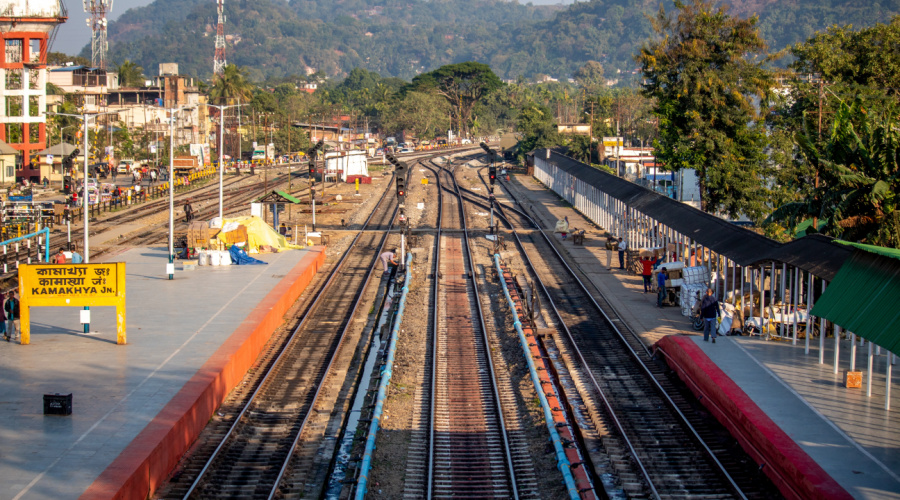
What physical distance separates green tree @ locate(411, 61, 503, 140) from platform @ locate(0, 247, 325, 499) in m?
120

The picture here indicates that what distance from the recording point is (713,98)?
120ft

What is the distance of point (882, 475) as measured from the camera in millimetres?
12477

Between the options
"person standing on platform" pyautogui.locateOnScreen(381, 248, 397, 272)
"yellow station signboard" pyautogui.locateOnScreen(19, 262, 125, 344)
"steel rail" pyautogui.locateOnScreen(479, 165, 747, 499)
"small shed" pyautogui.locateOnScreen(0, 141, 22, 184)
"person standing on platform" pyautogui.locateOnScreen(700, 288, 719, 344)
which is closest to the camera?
"steel rail" pyautogui.locateOnScreen(479, 165, 747, 499)

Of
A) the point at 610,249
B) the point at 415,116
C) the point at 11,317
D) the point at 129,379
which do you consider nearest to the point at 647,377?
the point at 129,379

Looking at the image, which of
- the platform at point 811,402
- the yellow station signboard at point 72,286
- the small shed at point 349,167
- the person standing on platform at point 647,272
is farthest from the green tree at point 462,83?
the yellow station signboard at point 72,286

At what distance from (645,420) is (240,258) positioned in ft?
62.8

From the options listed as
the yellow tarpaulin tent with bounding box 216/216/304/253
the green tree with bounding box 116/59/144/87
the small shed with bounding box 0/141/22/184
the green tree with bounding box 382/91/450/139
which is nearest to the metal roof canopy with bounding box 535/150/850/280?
the yellow tarpaulin tent with bounding box 216/216/304/253

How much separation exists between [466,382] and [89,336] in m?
9.36

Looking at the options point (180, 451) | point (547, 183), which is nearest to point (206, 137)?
point (547, 183)

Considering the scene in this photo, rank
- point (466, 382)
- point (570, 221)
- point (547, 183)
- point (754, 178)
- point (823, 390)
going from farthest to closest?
point (547, 183), point (570, 221), point (754, 178), point (466, 382), point (823, 390)

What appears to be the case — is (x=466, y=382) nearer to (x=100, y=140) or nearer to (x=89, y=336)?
(x=89, y=336)

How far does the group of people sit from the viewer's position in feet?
66.9

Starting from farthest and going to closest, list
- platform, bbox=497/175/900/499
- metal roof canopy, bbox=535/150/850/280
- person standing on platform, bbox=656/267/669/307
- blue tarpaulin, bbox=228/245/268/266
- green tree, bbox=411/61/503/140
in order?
green tree, bbox=411/61/503/140, blue tarpaulin, bbox=228/245/268/266, person standing on platform, bbox=656/267/669/307, metal roof canopy, bbox=535/150/850/280, platform, bbox=497/175/900/499

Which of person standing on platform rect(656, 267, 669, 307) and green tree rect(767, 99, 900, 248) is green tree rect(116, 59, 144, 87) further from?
green tree rect(767, 99, 900, 248)
